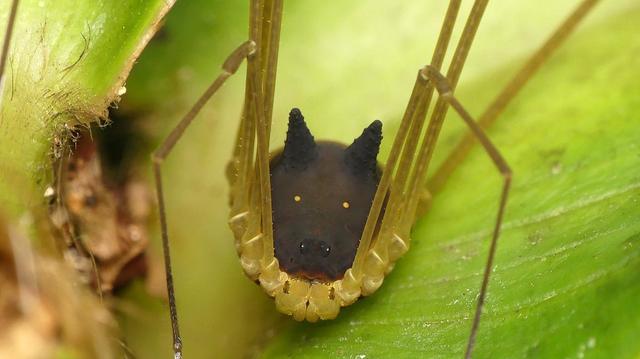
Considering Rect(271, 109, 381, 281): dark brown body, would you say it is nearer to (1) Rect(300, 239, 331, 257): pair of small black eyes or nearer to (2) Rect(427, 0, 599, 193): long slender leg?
(1) Rect(300, 239, 331, 257): pair of small black eyes

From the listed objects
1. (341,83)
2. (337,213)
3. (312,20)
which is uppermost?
(312,20)

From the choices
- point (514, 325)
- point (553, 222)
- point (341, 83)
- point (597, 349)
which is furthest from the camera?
point (341, 83)

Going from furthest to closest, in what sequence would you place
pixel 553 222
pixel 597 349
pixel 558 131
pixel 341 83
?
pixel 341 83 < pixel 558 131 < pixel 553 222 < pixel 597 349

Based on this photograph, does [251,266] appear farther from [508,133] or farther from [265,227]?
[508,133]

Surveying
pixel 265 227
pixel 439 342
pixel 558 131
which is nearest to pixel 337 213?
pixel 265 227

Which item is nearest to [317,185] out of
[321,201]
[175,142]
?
[321,201]

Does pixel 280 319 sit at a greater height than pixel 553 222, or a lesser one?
greater
